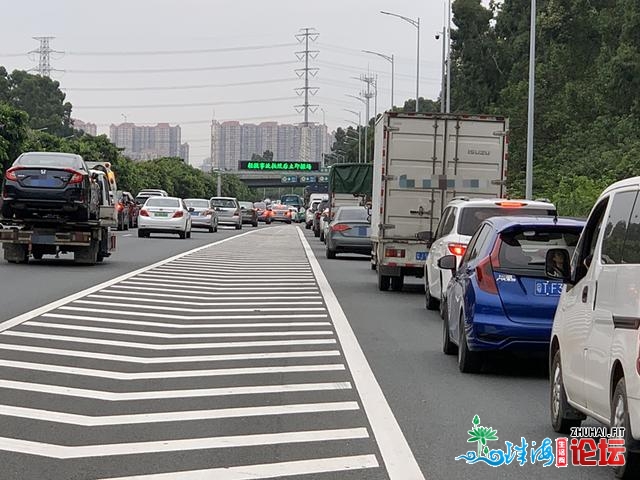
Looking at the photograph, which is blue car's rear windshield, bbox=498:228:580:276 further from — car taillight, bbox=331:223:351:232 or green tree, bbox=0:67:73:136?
green tree, bbox=0:67:73:136

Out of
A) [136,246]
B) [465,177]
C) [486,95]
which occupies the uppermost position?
[486,95]

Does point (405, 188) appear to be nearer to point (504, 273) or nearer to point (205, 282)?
point (205, 282)

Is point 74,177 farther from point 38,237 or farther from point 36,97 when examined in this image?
point 36,97

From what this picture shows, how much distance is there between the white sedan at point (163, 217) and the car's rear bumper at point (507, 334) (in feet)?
107

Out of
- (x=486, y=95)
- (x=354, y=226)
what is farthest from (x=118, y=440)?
(x=486, y=95)

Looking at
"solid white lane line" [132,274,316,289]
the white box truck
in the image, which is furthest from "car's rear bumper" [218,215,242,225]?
the white box truck

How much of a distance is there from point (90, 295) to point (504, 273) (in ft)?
30.0

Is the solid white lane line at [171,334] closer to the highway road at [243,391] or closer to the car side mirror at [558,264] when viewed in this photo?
the highway road at [243,391]

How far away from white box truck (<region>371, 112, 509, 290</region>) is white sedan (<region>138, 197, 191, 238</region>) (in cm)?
2213

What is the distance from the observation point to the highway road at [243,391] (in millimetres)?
7832

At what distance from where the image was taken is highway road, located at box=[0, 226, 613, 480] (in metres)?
7.83

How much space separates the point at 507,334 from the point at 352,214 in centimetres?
2182

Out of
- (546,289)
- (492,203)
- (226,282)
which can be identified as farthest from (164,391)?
(226,282)

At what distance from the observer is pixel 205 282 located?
23.4 metres
